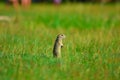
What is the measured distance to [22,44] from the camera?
28.1ft

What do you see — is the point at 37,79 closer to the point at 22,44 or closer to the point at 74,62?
the point at 74,62

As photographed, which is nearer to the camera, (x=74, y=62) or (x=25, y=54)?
(x=74, y=62)

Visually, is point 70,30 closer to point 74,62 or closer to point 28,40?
point 28,40

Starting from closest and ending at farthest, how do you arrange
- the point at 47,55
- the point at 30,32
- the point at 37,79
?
the point at 37,79
the point at 47,55
the point at 30,32

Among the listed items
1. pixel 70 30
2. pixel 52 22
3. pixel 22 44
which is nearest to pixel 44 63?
pixel 22 44

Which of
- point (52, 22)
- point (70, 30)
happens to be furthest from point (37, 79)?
point (52, 22)

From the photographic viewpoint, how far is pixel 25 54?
7672mm

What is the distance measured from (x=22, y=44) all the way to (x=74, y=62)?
162cm

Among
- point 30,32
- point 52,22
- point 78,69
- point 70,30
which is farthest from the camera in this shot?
point 52,22

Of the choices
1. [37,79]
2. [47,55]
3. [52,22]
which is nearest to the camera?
[37,79]

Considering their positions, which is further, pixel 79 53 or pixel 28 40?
pixel 28 40

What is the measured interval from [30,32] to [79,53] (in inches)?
130

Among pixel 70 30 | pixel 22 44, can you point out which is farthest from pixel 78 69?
pixel 70 30

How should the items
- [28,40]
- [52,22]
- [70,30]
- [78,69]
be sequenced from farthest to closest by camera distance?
[52,22] < [70,30] < [28,40] < [78,69]
